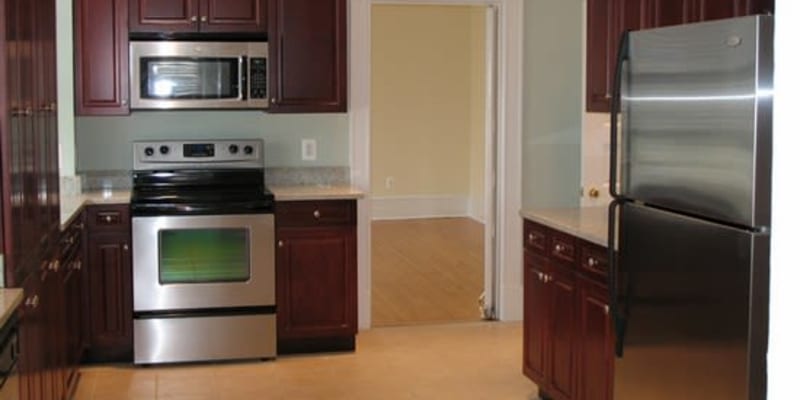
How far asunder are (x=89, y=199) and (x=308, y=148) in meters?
1.40

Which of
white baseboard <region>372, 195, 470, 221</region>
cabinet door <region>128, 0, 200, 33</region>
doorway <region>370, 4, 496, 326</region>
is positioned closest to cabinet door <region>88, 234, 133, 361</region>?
cabinet door <region>128, 0, 200, 33</region>

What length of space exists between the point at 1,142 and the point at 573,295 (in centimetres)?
231

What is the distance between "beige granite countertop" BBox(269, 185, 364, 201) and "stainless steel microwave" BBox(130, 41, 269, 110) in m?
0.52

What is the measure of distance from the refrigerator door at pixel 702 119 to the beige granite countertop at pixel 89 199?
2.69m

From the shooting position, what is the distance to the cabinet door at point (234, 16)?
18.1 ft

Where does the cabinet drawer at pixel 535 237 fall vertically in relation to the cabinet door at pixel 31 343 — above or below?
above

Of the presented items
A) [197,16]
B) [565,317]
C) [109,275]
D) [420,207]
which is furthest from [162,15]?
[420,207]

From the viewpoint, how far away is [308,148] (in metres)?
6.14

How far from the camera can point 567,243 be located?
4219 millimetres

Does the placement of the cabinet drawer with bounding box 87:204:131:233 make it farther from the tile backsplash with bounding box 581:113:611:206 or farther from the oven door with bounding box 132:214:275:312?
the tile backsplash with bounding box 581:113:611:206

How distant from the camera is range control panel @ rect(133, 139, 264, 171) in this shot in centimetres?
577

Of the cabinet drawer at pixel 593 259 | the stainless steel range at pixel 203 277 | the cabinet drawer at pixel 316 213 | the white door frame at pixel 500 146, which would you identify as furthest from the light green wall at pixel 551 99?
the cabinet drawer at pixel 593 259

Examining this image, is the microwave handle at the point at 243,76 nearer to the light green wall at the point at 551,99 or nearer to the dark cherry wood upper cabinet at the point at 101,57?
the dark cherry wood upper cabinet at the point at 101,57

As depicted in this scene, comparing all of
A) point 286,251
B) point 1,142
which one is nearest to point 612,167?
point 1,142
